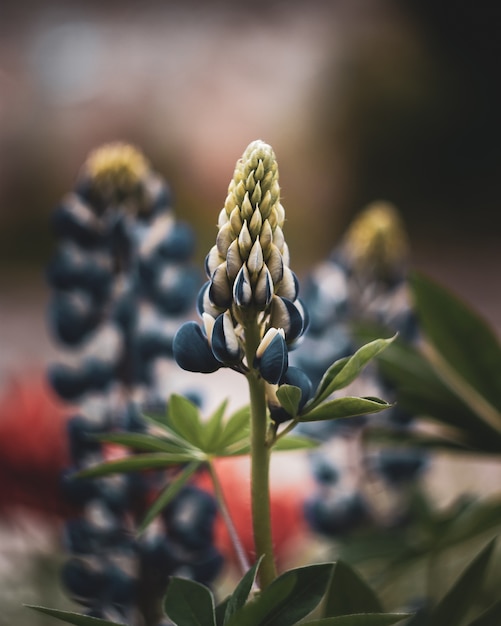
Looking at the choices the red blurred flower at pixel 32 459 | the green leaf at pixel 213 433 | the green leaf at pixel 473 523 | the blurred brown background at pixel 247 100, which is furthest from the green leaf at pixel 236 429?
the blurred brown background at pixel 247 100

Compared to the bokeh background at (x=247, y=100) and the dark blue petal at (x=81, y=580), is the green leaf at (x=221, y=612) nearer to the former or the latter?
the dark blue petal at (x=81, y=580)

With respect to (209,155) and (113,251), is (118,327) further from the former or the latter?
(209,155)

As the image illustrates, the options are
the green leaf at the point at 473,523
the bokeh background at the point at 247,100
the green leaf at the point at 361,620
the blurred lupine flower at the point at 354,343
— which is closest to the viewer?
the green leaf at the point at 361,620

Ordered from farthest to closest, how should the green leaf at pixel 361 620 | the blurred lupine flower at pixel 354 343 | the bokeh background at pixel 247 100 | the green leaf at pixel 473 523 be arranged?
the bokeh background at pixel 247 100 < the blurred lupine flower at pixel 354 343 < the green leaf at pixel 473 523 < the green leaf at pixel 361 620

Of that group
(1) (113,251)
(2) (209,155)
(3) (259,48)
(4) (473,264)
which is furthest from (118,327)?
(4) (473,264)

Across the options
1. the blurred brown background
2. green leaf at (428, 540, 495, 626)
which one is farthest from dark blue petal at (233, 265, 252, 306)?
the blurred brown background

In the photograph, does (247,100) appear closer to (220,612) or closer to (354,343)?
(354,343)
